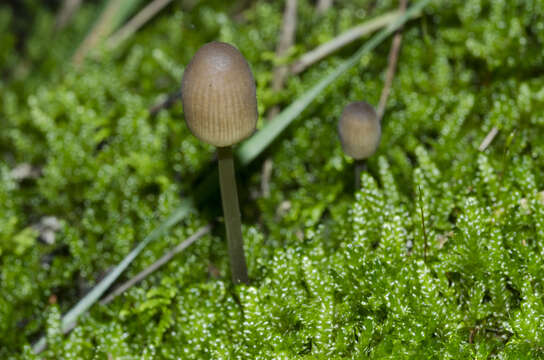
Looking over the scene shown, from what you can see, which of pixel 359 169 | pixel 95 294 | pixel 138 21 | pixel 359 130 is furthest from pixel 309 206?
pixel 138 21

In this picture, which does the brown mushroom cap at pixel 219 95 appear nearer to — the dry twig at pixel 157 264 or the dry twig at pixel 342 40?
the dry twig at pixel 157 264

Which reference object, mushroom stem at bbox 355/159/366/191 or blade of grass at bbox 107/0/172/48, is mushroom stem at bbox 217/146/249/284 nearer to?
mushroom stem at bbox 355/159/366/191

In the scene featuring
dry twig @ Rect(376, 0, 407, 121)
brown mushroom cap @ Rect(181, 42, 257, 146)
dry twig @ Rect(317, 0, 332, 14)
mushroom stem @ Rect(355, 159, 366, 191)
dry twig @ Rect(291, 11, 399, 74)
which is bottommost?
brown mushroom cap @ Rect(181, 42, 257, 146)

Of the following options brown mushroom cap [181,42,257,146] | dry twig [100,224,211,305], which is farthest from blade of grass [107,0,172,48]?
brown mushroom cap [181,42,257,146]

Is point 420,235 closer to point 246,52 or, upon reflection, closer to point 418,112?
point 418,112

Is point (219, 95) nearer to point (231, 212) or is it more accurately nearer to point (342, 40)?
point (231, 212)
